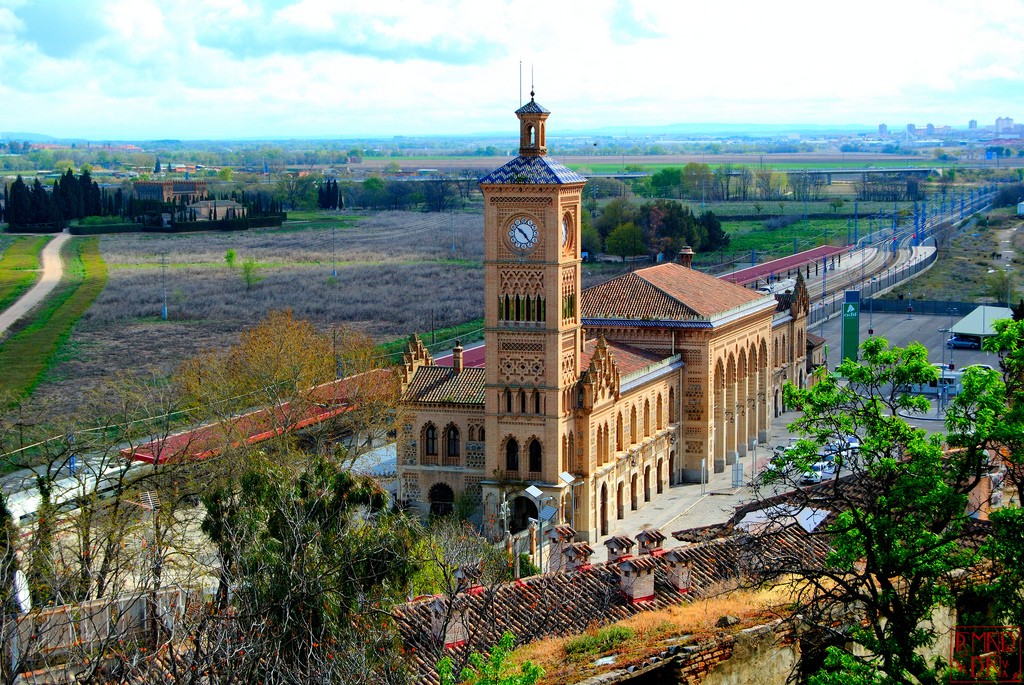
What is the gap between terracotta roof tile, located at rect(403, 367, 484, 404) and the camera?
Result: 1984 inches

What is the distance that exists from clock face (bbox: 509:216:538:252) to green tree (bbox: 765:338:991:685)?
24.6m

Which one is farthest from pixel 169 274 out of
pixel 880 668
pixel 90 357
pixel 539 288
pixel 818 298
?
pixel 880 668

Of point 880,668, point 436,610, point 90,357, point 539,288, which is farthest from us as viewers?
point 90,357

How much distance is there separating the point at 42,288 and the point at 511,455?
67.0m

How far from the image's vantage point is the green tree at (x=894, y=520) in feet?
72.5

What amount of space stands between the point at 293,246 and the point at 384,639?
118627 millimetres

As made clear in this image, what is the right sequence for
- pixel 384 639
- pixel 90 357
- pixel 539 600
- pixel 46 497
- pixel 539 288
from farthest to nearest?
pixel 90 357
pixel 539 288
pixel 46 497
pixel 539 600
pixel 384 639

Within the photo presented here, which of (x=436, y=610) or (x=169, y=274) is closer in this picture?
(x=436, y=610)

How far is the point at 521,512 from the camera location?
4859 centimetres

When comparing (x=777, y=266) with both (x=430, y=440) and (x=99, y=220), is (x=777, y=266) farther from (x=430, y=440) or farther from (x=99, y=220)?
(x=430, y=440)

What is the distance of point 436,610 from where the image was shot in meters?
27.2

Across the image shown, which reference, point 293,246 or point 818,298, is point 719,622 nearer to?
point 818,298

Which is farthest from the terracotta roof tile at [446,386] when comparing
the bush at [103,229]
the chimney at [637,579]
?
the bush at [103,229]

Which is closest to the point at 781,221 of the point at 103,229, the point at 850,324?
the point at 103,229
